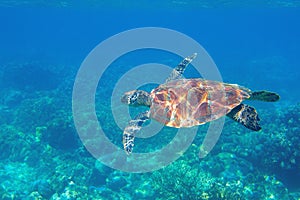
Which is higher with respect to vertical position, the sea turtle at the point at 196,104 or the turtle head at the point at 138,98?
the turtle head at the point at 138,98

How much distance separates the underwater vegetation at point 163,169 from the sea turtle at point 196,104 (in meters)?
3.54

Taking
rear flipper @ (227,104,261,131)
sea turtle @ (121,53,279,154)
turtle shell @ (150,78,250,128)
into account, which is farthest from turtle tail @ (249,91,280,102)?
rear flipper @ (227,104,261,131)

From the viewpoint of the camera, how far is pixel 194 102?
23.2ft

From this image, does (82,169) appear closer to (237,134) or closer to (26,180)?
(26,180)

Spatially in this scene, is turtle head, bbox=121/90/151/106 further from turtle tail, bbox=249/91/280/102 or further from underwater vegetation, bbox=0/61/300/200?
underwater vegetation, bbox=0/61/300/200

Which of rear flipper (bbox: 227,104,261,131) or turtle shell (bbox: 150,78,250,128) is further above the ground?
turtle shell (bbox: 150,78,250,128)

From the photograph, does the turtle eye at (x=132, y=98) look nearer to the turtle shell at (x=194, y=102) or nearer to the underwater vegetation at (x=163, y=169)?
the turtle shell at (x=194, y=102)

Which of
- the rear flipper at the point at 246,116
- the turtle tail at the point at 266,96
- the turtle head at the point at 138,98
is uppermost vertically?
the turtle head at the point at 138,98

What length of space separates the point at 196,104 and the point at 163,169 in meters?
4.32

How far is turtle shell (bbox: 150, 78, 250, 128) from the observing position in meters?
6.87

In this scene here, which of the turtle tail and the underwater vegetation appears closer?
the turtle tail

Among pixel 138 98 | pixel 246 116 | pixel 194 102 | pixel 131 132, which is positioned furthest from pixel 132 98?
pixel 246 116

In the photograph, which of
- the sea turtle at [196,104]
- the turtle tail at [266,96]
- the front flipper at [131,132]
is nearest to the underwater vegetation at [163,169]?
the front flipper at [131,132]

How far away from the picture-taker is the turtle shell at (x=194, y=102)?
687 centimetres
